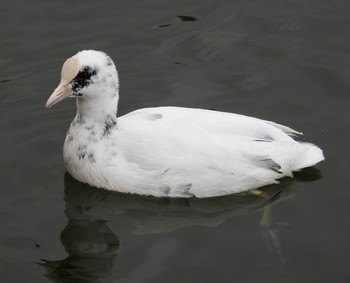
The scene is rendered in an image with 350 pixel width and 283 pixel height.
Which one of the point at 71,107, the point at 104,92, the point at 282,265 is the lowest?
the point at 282,265

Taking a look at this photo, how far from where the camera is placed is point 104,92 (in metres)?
7.20

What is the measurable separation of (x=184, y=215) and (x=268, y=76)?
230 centimetres

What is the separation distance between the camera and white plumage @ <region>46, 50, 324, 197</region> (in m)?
7.07

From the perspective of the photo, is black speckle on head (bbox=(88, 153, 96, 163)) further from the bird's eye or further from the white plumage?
the bird's eye

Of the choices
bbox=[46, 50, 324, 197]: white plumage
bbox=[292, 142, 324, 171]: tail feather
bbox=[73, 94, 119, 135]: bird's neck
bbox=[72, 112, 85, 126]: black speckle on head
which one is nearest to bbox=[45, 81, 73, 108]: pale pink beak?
bbox=[46, 50, 324, 197]: white plumage

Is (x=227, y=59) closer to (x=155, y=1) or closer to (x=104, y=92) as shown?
(x=155, y=1)

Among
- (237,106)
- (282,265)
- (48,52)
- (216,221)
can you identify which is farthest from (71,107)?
(282,265)

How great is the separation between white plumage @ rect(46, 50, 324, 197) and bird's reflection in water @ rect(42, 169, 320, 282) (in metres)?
0.11

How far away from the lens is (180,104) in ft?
28.0

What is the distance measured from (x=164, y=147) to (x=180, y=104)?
58.9 inches

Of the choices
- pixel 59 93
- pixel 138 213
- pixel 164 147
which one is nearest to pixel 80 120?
pixel 59 93

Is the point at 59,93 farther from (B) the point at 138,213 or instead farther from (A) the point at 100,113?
(B) the point at 138,213

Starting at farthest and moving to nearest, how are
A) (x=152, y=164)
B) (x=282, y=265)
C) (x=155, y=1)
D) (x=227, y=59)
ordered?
(x=155, y=1), (x=227, y=59), (x=152, y=164), (x=282, y=265)

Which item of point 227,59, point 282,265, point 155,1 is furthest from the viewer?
point 155,1
